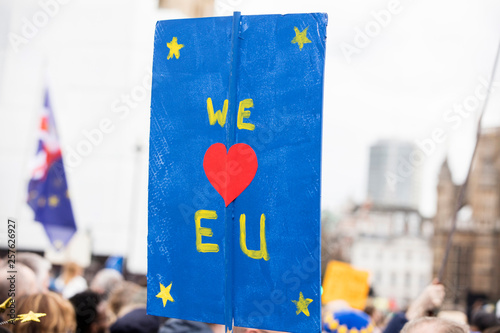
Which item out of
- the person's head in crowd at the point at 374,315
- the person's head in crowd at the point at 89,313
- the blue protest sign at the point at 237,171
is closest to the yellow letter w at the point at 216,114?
the blue protest sign at the point at 237,171

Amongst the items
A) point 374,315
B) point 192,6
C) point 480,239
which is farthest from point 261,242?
point 480,239

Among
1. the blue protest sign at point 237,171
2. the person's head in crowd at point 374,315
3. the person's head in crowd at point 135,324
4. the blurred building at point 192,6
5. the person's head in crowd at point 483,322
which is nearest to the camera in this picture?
the blue protest sign at point 237,171

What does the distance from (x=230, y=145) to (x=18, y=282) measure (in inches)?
72.4

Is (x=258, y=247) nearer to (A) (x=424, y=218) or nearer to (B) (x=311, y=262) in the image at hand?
(B) (x=311, y=262)

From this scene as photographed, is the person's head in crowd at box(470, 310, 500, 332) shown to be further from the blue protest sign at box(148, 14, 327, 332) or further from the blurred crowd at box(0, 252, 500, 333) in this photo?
the blue protest sign at box(148, 14, 327, 332)

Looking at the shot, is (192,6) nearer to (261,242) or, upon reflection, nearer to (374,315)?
(374,315)

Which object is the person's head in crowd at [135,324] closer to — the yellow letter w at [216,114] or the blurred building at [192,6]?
the yellow letter w at [216,114]

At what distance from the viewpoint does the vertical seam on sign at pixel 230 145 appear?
2.44 m

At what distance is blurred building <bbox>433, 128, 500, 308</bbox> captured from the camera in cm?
4588

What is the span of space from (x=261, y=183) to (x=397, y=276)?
3050 inches

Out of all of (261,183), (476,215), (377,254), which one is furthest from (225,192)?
(377,254)

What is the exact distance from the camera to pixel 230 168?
247 cm

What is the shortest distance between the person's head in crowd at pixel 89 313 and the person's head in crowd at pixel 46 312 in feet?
3.05

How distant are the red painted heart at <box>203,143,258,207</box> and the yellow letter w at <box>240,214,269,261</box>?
4.3 inches
